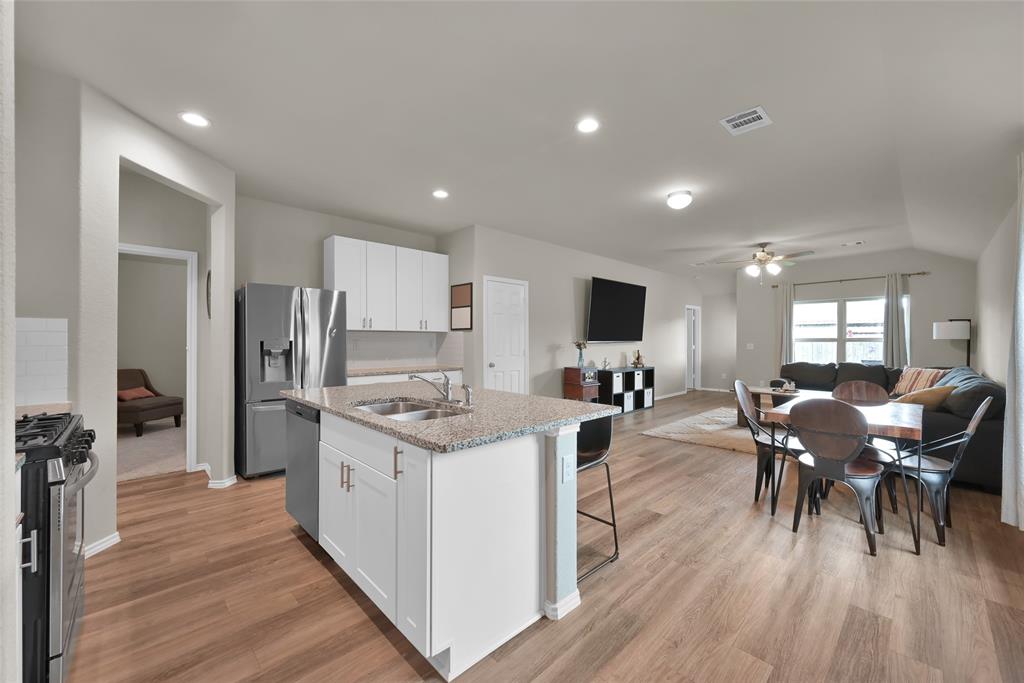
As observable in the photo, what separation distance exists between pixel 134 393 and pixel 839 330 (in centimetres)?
1115

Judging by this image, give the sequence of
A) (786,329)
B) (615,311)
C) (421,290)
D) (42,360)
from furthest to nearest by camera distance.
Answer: (786,329), (615,311), (421,290), (42,360)

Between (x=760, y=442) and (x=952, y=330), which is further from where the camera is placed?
(x=952, y=330)

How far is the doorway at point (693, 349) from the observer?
10.0 meters

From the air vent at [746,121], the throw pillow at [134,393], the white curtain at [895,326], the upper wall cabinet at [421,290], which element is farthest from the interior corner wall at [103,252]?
the white curtain at [895,326]

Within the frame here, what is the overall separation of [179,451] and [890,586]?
605 centimetres

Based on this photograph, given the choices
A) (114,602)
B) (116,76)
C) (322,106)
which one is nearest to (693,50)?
(322,106)

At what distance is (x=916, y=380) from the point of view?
214 inches

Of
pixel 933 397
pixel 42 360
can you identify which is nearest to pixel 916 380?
pixel 933 397

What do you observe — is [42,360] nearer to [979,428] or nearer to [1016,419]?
[1016,419]

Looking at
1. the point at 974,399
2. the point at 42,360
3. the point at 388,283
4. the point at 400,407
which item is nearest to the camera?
the point at 42,360

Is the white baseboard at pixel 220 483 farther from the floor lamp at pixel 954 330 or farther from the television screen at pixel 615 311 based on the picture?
the floor lamp at pixel 954 330

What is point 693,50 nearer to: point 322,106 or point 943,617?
point 322,106

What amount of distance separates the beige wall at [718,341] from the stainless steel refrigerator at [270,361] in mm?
8946

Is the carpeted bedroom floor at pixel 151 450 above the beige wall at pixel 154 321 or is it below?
below
